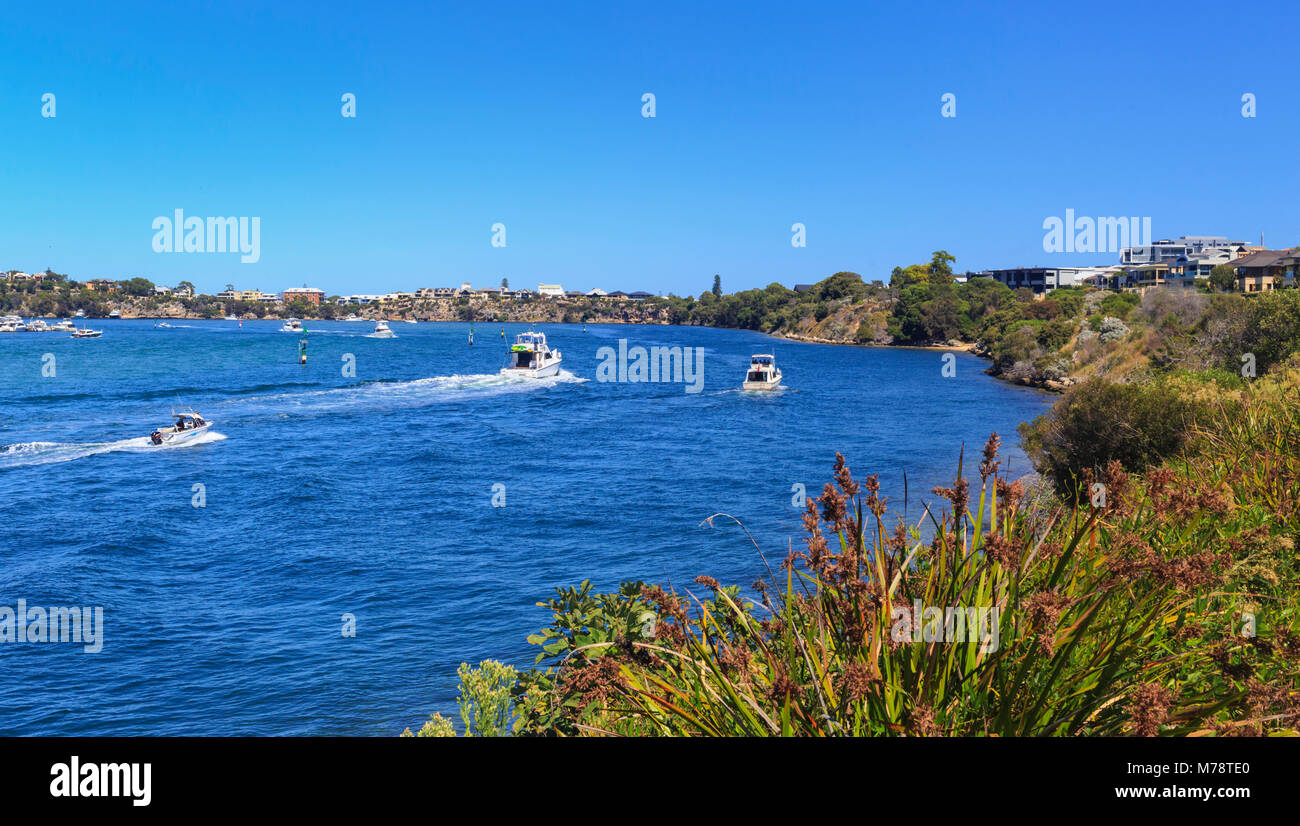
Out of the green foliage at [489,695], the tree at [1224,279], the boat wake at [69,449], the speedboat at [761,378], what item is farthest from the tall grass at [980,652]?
the tree at [1224,279]

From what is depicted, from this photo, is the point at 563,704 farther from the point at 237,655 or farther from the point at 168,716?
the point at 237,655

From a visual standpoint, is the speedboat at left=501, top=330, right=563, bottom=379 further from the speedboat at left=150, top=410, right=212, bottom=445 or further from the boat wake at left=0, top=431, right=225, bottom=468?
the boat wake at left=0, top=431, right=225, bottom=468

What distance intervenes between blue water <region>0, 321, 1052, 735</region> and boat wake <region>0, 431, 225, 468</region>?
0.26m

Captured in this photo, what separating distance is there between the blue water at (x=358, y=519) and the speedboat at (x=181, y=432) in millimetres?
1105

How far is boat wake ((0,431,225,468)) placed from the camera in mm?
38500

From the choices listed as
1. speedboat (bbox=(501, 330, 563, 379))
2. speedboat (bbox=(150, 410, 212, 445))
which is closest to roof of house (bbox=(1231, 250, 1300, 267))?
speedboat (bbox=(501, 330, 563, 379))

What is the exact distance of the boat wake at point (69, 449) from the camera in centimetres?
3850

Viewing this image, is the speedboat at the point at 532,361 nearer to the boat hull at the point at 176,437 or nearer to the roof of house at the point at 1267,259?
the boat hull at the point at 176,437

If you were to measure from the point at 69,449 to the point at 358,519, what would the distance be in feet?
70.5

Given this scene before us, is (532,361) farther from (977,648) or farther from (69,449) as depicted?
(977,648)
